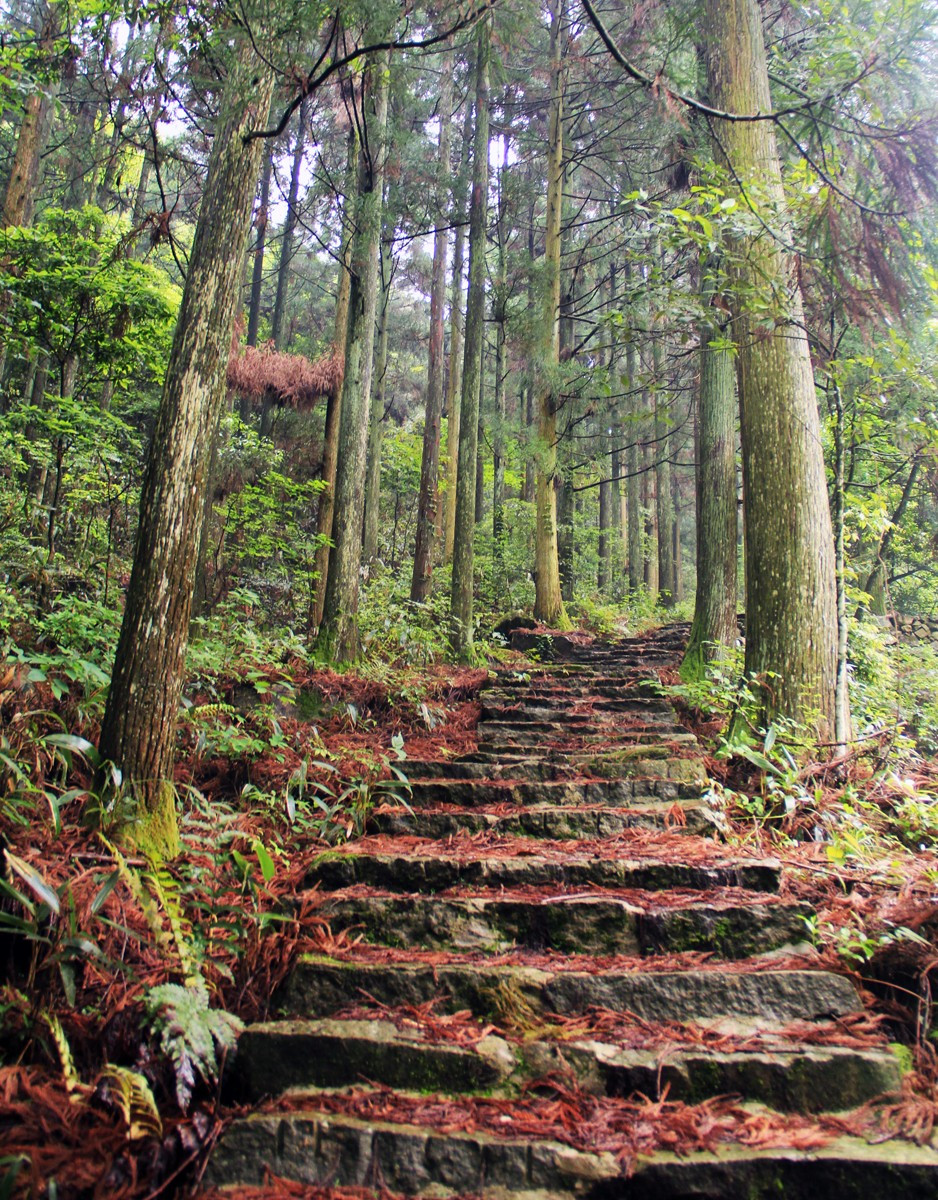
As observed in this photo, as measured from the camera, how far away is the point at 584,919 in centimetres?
274

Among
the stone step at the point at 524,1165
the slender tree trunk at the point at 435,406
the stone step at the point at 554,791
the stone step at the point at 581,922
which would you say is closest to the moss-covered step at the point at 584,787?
the stone step at the point at 554,791

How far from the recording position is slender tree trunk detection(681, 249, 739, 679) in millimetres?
7586

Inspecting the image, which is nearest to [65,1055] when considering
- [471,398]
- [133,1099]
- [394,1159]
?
[133,1099]

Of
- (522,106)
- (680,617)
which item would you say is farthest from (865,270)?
(680,617)

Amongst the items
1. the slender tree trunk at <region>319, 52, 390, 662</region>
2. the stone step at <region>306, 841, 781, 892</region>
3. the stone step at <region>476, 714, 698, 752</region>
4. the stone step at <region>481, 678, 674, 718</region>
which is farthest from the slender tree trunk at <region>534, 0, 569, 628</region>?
the stone step at <region>306, 841, 781, 892</region>

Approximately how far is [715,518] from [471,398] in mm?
4568

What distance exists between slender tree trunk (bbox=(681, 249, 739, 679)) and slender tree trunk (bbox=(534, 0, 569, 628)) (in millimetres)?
3653

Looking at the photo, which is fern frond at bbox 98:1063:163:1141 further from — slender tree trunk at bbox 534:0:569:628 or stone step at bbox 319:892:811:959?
slender tree trunk at bbox 534:0:569:628

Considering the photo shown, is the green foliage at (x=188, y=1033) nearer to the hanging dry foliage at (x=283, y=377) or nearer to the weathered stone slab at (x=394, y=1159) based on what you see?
the weathered stone slab at (x=394, y=1159)

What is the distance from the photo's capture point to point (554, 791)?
161 inches

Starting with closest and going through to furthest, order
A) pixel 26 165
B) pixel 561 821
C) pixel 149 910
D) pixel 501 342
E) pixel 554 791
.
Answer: pixel 149 910 → pixel 561 821 → pixel 554 791 → pixel 26 165 → pixel 501 342

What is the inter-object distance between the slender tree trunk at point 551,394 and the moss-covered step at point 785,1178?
10099 millimetres

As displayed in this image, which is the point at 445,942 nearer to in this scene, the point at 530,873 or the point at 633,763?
the point at 530,873

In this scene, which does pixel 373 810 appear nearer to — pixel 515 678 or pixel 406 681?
pixel 406 681
